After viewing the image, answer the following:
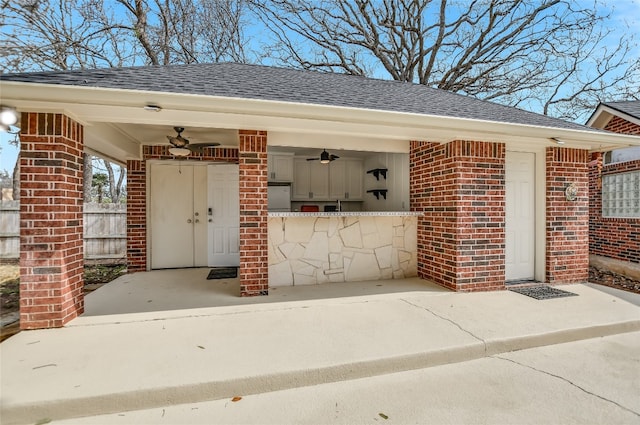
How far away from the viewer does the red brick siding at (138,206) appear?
600 cm

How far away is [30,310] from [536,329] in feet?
17.5

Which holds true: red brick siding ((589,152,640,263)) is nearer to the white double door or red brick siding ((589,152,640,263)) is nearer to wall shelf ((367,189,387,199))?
wall shelf ((367,189,387,199))

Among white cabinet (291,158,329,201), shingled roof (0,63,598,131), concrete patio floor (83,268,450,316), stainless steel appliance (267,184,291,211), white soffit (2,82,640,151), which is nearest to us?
white soffit (2,82,640,151)

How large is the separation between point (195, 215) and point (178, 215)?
339mm

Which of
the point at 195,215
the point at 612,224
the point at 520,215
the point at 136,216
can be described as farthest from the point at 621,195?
the point at 136,216

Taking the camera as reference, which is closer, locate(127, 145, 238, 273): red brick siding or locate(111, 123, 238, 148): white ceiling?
locate(111, 123, 238, 148): white ceiling

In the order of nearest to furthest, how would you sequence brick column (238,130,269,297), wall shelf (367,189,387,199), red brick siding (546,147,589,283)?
brick column (238,130,269,297) < red brick siding (546,147,589,283) < wall shelf (367,189,387,199)

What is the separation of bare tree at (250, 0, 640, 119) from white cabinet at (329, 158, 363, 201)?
22.1 ft

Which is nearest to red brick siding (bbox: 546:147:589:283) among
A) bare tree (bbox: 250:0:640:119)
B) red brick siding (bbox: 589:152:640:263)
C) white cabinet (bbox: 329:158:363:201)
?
red brick siding (bbox: 589:152:640:263)

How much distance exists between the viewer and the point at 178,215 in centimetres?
642

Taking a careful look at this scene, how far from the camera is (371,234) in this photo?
5332 mm

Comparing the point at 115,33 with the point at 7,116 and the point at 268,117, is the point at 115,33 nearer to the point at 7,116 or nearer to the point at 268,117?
the point at 7,116

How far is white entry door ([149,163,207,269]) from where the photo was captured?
20.6 feet

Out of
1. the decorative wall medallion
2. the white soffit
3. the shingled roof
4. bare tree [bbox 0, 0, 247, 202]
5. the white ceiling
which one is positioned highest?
bare tree [bbox 0, 0, 247, 202]
